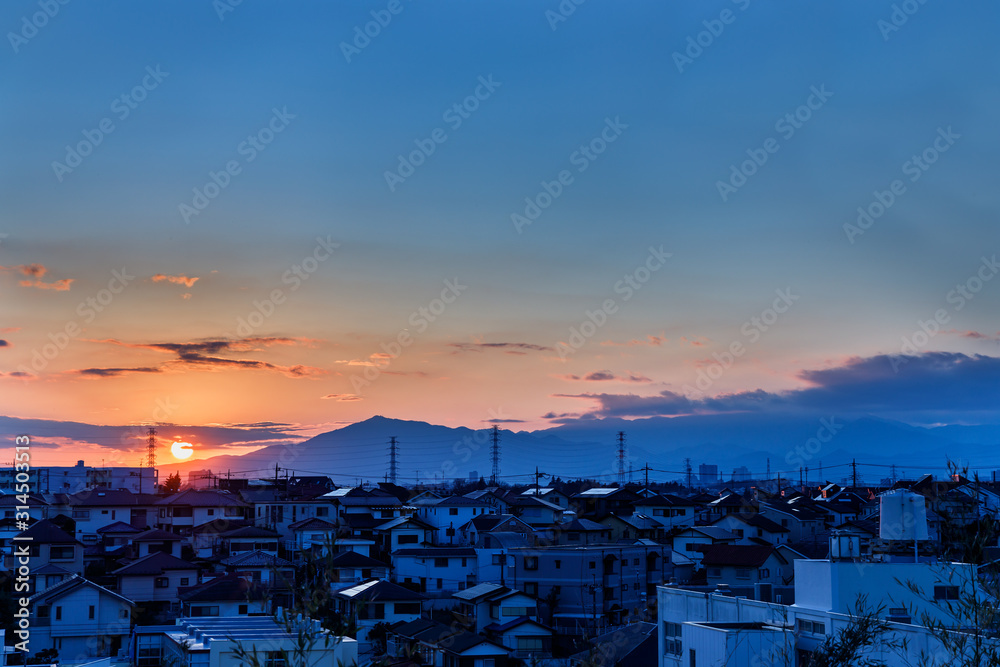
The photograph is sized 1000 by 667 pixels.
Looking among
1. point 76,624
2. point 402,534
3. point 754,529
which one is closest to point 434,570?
point 402,534

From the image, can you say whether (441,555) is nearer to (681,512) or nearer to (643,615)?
(643,615)

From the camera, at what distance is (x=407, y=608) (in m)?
32.8

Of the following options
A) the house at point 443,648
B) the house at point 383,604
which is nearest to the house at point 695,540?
the house at point 383,604

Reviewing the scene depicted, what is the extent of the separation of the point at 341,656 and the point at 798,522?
41.9m

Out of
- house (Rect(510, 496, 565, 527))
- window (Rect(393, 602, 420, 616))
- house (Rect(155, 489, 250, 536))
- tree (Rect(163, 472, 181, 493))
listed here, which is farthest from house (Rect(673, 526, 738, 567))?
tree (Rect(163, 472, 181, 493))

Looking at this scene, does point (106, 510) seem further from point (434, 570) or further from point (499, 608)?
point (499, 608)

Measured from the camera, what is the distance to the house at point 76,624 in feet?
93.3

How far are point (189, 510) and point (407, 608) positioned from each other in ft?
70.6

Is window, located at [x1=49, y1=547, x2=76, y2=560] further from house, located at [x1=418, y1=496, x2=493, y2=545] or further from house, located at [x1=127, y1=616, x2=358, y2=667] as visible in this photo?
house, located at [x1=418, y1=496, x2=493, y2=545]

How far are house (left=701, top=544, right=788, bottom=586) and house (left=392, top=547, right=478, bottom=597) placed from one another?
33.1ft

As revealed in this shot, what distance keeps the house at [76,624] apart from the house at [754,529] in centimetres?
3093

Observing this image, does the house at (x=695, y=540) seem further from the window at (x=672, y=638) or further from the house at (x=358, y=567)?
the window at (x=672, y=638)

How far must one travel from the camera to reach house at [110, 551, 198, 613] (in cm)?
3347

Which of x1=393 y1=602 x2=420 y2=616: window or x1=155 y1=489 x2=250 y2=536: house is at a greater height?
x1=155 y1=489 x2=250 y2=536: house
